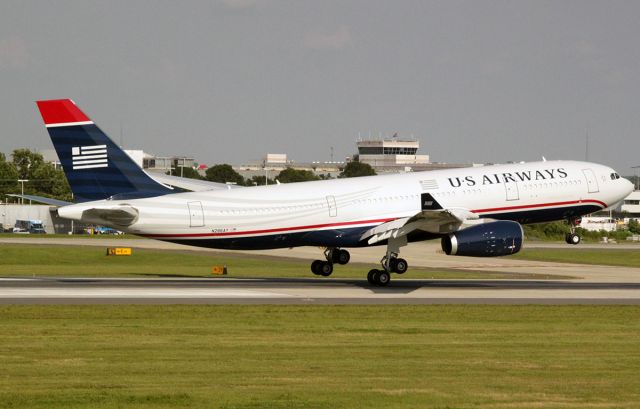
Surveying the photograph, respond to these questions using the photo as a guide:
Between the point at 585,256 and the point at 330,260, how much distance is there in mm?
43294

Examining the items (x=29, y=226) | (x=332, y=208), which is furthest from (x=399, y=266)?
(x=29, y=226)

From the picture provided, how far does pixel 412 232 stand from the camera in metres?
46.9

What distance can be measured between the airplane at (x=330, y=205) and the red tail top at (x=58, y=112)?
0.14 ft

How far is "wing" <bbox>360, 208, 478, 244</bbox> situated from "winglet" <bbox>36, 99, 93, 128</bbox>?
14.5 m

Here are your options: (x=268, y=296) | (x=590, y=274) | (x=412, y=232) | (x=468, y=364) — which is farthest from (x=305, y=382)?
(x=590, y=274)

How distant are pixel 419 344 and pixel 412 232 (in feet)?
63.0

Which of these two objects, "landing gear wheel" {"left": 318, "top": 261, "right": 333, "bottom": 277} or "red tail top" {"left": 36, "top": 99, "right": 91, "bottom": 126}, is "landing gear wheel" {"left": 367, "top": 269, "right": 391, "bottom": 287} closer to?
"landing gear wheel" {"left": 318, "top": 261, "right": 333, "bottom": 277}

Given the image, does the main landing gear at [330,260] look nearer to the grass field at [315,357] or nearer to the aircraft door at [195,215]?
the aircraft door at [195,215]

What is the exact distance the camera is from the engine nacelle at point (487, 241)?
4497 centimetres

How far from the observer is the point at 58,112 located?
44.2 m

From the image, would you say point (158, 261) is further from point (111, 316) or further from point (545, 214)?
point (111, 316)

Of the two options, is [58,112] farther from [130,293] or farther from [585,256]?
[585,256]

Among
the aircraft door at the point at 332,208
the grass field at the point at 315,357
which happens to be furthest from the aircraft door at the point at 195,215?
the grass field at the point at 315,357

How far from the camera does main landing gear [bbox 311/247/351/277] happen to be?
169 ft
